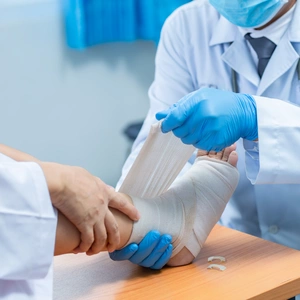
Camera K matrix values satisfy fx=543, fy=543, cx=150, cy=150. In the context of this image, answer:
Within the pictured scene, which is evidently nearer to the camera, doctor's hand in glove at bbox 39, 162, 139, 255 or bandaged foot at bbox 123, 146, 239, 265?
doctor's hand in glove at bbox 39, 162, 139, 255

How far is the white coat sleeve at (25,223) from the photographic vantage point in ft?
2.77

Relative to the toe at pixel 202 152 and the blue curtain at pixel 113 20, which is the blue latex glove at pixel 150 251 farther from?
the blue curtain at pixel 113 20

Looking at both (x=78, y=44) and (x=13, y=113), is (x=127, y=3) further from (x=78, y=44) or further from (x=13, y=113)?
(x=13, y=113)

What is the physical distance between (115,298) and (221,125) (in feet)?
1.36

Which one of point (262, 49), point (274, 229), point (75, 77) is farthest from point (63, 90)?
point (274, 229)

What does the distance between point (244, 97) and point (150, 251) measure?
1.31 ft

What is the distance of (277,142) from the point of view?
3.97 feet

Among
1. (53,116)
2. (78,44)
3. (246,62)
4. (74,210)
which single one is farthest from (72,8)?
(74,210)

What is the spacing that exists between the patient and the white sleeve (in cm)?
8

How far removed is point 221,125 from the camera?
1.14 meters

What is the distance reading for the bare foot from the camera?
1.12 m

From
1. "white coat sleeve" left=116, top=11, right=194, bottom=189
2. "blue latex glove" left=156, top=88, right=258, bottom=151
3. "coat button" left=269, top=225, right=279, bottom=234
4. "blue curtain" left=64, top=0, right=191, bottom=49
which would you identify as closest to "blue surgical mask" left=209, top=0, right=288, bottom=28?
"white coat sleeve" left=116, top=11, right=194, bottom=189

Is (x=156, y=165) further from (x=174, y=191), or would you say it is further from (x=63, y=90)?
(x=63, y=90)

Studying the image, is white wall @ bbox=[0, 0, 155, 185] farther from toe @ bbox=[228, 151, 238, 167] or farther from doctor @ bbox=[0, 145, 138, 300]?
doctor @ bbox=[0, 145, 138, 300]
